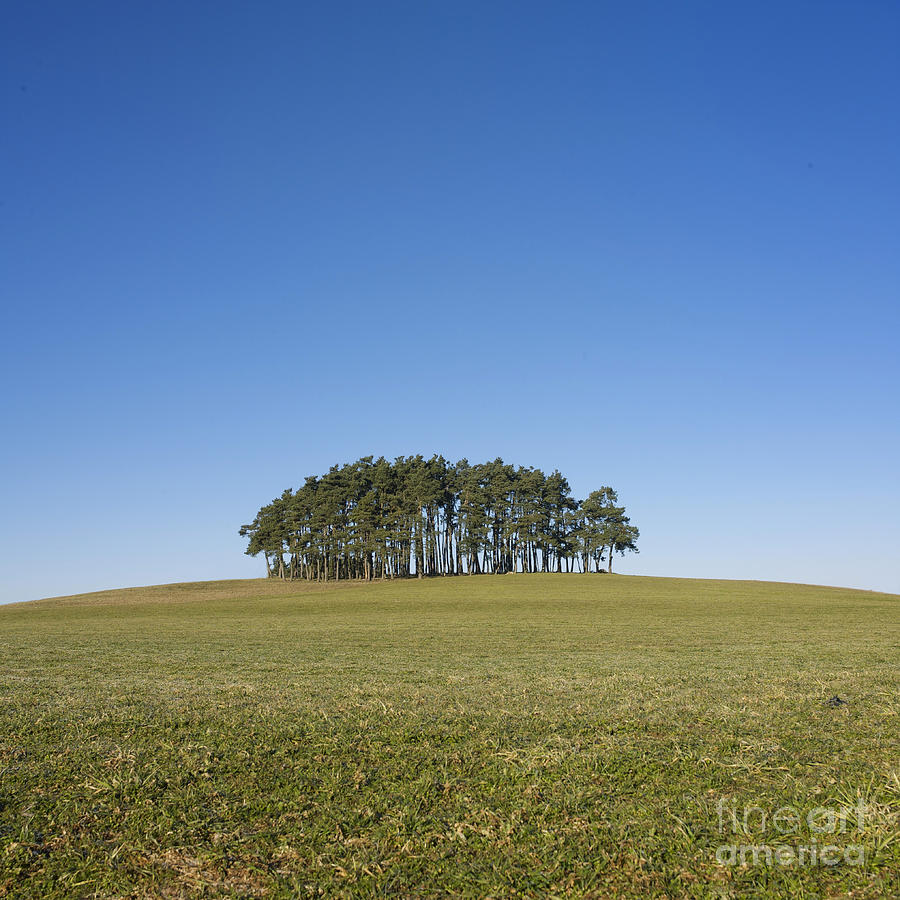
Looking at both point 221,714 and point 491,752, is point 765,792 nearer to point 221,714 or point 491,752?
point 491,752

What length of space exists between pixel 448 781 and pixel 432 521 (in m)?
113

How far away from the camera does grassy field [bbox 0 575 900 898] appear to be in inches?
191

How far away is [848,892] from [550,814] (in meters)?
2.21

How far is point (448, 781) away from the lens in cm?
658

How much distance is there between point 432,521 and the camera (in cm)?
11894

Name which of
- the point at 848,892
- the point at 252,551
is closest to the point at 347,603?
the point at 848,892

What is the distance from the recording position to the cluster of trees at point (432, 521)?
109 m

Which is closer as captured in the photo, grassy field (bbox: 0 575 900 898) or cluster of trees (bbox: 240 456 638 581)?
grassy field (bbox: 0 575 900 898)

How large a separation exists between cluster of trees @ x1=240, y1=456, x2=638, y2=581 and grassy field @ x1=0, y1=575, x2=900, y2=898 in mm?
92526

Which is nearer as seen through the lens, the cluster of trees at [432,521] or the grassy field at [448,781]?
the grassy field at [448,781]

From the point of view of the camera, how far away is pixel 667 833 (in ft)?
17.5

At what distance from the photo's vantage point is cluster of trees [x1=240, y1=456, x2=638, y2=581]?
357 ft

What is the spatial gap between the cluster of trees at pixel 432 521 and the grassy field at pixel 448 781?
304 feet

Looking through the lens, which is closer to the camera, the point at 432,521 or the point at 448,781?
the point at 448,781
